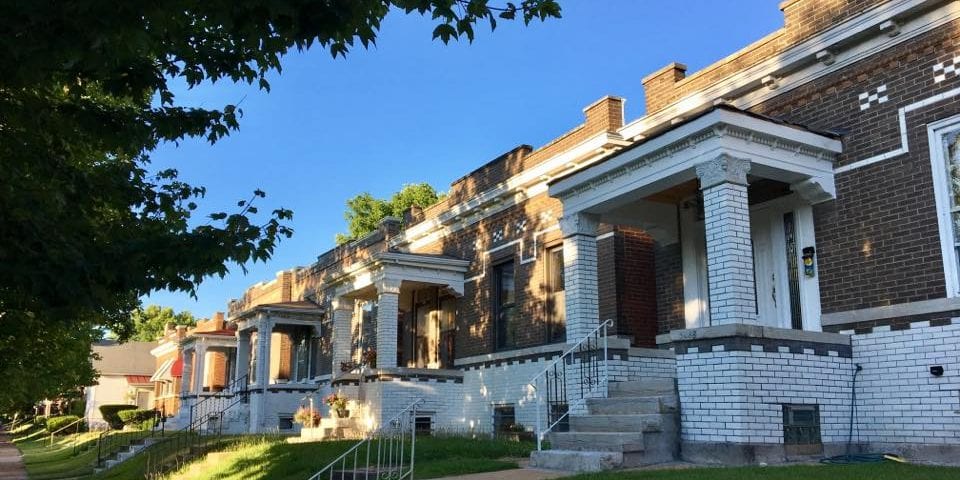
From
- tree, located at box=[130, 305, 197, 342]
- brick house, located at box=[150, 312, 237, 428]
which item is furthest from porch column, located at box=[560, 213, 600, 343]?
tree, located at box=[130, 305, 197, 342]

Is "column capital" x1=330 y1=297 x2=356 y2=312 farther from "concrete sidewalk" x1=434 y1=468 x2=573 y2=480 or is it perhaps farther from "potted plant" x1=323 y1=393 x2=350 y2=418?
"concrete sidewalk" x1=434 y1=468 x2=573 y2=480

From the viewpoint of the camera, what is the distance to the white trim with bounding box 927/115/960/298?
1007 cm

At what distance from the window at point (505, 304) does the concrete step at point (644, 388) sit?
644 cm

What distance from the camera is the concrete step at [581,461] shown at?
9.52 metres

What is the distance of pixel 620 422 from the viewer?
34.2 ft

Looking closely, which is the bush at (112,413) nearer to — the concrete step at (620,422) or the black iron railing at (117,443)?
the black iron railing at (117,443)

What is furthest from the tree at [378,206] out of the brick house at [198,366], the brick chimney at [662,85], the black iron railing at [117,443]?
the brick chimney at [662,85]

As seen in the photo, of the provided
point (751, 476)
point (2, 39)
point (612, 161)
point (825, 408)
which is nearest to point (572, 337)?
point (612, 161)

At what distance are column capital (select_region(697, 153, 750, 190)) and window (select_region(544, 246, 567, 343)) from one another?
6.39 metres

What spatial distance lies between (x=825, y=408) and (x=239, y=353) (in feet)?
79.7

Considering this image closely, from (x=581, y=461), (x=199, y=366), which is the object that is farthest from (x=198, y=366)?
(x=581, y=461)

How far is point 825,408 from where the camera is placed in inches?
409

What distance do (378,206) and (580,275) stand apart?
39.5m

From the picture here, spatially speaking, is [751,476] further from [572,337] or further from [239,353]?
[239,353]
